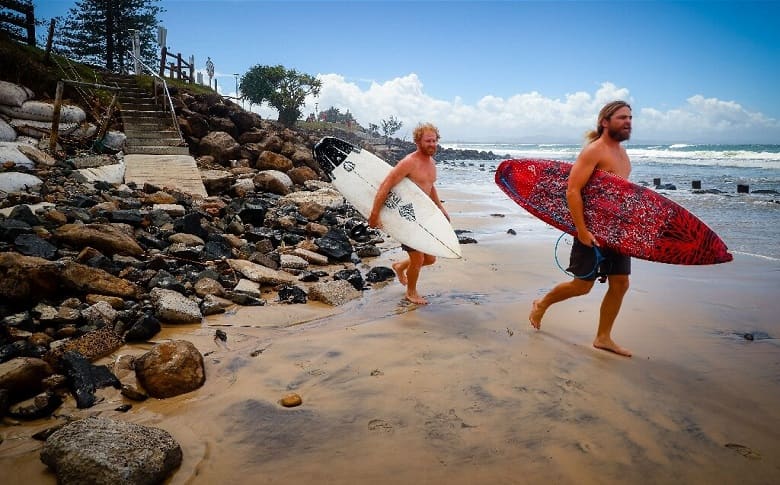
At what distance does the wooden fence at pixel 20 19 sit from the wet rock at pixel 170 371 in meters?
21.1

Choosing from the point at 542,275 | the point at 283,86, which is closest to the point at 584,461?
the point at 542,275

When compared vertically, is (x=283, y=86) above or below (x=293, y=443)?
above

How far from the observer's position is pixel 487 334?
3.58 m

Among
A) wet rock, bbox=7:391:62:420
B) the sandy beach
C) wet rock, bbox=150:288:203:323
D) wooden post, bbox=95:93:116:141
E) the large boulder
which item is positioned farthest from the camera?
the large boulder

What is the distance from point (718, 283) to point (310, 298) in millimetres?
4944

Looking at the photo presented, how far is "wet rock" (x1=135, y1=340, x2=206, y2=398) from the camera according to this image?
2543mm

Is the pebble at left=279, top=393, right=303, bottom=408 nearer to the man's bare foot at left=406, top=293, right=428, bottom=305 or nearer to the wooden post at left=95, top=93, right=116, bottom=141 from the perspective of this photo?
the man's bare foot at left=406, top=293, right=428, bottom=305

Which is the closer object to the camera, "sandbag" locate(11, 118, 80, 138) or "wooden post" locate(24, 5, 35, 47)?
"sandbag" locate(11, 118, 80, 138)

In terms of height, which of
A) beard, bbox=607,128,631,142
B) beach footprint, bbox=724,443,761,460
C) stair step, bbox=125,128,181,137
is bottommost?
beach footprint, bbox=724,443,761,460

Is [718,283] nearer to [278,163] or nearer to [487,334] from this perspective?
[487,334]

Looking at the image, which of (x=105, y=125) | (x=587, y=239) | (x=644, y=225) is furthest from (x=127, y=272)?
(x=105, y=125)

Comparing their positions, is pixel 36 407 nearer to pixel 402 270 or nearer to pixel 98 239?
pixel 98 239

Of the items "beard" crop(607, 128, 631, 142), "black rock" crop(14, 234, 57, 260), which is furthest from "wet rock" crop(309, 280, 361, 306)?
"beard" crop(607, 128, 631, 142)

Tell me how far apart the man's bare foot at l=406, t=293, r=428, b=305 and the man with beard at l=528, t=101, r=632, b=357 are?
156 centimetres
